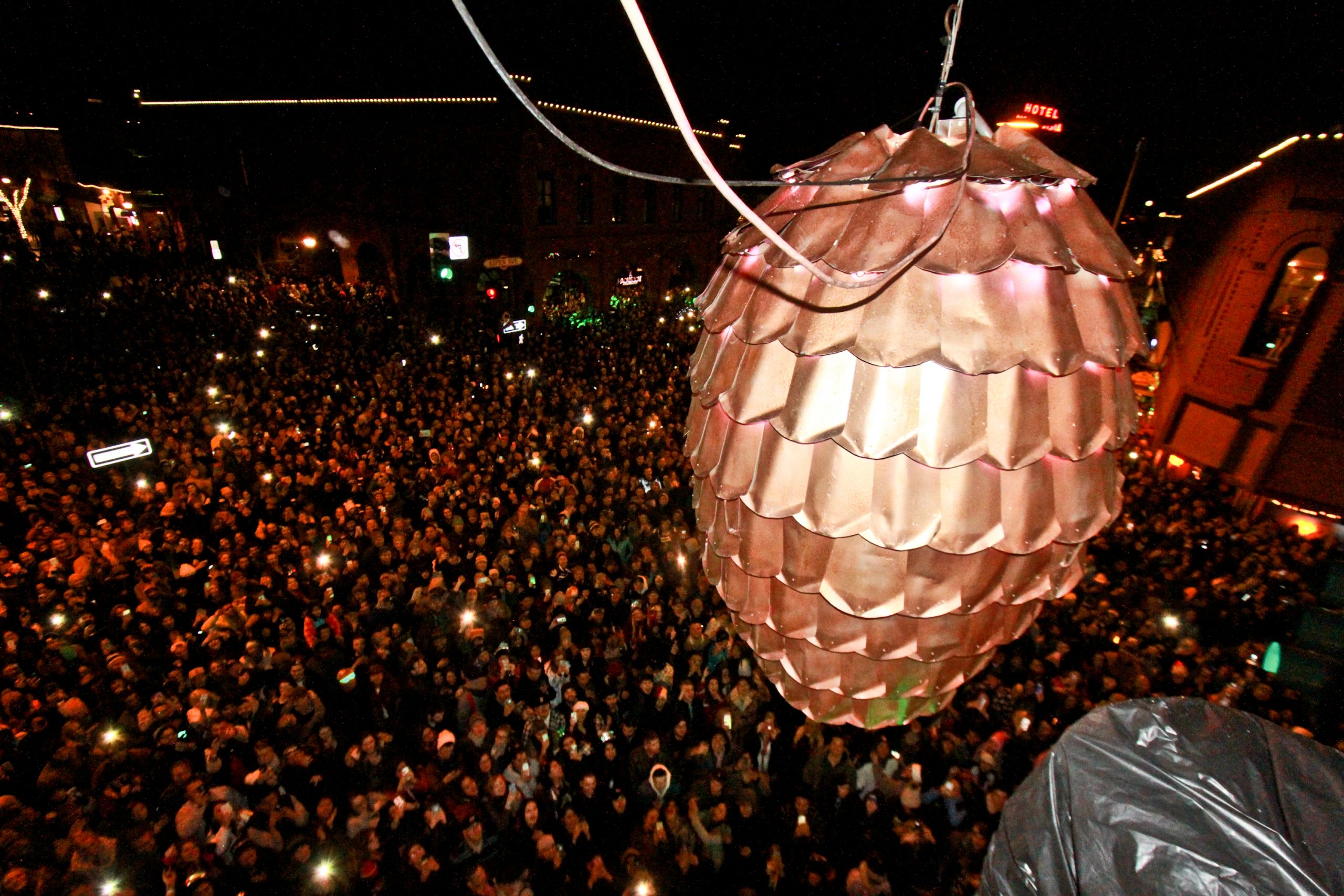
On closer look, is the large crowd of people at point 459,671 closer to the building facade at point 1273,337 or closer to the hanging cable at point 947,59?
the building facade at point 1273,337

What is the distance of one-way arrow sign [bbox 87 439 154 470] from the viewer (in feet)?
26.5

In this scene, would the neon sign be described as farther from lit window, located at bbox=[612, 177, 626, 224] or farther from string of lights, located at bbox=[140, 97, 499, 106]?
string of lights, located at bbox=[140, 97, 499, 106]

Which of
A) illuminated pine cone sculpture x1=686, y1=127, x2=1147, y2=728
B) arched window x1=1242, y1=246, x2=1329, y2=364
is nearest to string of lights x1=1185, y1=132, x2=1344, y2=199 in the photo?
arched window x1=1242, y1=246, x2=1329, y2=364

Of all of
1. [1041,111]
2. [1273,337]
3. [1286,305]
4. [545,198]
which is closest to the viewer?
[1286,305]

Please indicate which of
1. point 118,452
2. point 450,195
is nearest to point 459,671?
point 118,452

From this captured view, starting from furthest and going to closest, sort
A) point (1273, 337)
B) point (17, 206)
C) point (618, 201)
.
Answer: point (17, 206) → point (618, 201) → point (1273, 337)

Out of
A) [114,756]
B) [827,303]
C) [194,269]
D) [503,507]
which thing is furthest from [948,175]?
[194,269]

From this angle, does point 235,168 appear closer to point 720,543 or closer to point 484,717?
point 484,717

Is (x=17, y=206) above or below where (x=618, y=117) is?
below

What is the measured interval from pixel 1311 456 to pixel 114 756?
1684 centimetres

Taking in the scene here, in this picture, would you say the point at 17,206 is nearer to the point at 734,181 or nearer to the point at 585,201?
the point at 585,201

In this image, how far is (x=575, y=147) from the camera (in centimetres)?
91

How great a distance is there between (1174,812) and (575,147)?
182 centimetres

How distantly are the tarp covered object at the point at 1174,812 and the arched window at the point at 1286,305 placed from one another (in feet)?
43.9
